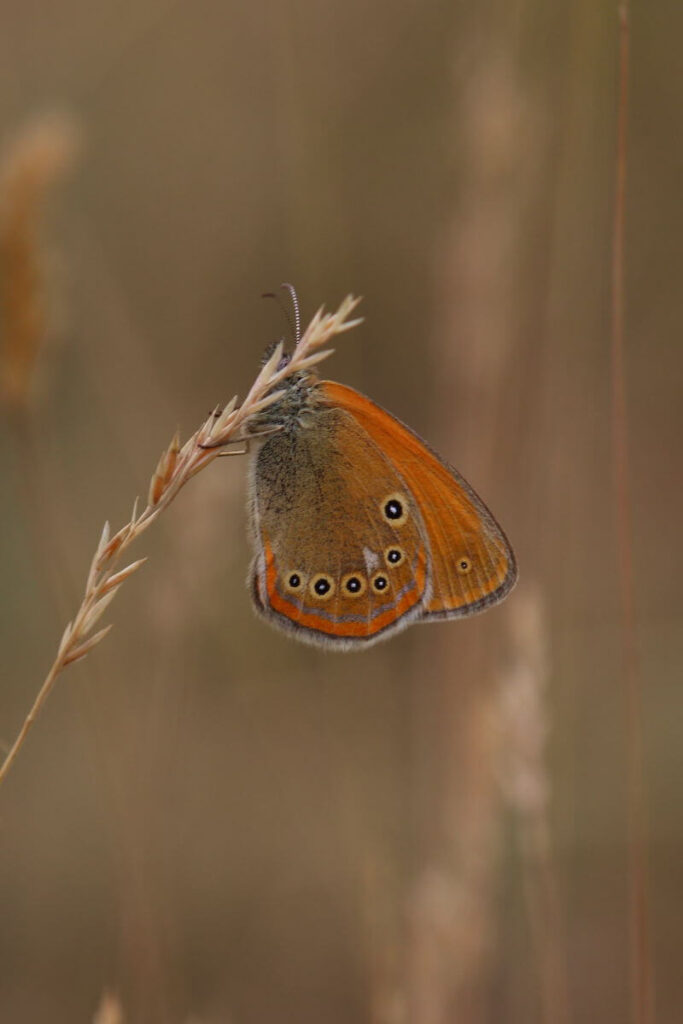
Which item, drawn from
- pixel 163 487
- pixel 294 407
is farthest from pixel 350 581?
pixel 163 487

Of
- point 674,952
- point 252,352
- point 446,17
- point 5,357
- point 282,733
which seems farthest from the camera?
point 252,352

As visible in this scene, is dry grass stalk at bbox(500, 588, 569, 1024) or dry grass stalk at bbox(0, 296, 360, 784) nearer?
dry grass stalk at bbox(0, 296, 360, 784)

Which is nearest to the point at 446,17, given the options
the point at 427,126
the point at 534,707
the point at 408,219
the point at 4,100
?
the point at 427,126

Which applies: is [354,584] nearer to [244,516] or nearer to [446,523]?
[446,523]

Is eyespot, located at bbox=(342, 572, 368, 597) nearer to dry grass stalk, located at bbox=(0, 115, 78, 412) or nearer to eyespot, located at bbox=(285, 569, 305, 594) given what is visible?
eyespot, located at bbox=(285, 569, 305, 594)

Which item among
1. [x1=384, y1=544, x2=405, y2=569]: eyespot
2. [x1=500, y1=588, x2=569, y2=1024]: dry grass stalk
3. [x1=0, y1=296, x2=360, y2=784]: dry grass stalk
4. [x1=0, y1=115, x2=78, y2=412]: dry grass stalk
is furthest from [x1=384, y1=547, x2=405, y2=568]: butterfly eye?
[x1=0, y1=115, x2=78, y2=412]: dry grass stalk

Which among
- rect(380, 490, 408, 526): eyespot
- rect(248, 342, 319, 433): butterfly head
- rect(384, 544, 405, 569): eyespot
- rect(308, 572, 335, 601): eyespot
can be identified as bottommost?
rect(308, 572, 335, 601): eyespot

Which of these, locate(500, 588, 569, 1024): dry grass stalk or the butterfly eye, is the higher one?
the butterfly eye

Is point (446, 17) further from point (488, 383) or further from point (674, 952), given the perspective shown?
point (674, 952)
